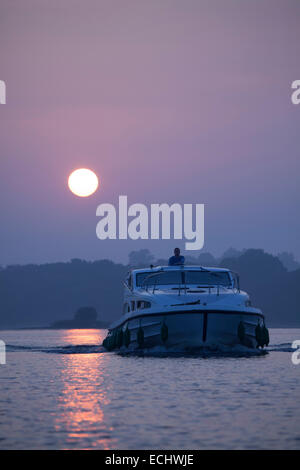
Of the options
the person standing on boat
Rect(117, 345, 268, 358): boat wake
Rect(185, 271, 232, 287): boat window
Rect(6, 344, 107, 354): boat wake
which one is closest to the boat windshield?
Rect(185, 271, 232, 287): boat window

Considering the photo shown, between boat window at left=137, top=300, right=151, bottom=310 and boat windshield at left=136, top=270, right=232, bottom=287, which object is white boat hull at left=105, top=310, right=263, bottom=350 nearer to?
boat window at left=137, top=300, right=151, bottom=310

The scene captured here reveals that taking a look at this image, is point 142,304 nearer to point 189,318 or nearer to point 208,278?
point 189,318

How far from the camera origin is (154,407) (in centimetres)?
1900

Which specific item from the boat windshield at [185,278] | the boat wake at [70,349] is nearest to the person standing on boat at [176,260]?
the boat windshield at [185,278]

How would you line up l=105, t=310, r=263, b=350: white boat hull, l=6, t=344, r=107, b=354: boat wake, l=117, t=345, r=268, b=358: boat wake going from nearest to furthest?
l=105, t=310, r=263, b=350: white boat hull
l=117, t=345, r=268, b=358: boat wake
l=6, t=344, r=107, b=354: boat wake

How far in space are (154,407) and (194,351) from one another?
12.5m

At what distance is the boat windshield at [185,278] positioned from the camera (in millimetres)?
35031

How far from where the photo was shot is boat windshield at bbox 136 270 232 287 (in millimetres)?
35031

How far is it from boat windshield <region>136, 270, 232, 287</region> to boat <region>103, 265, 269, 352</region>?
7cm

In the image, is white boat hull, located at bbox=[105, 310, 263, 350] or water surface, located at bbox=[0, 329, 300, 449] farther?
white boat hull, located at bbox=[105, 310, 263, 350]

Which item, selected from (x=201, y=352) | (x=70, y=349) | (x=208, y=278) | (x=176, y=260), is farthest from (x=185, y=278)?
(x=70, y=349)

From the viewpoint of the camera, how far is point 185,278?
115 ft
